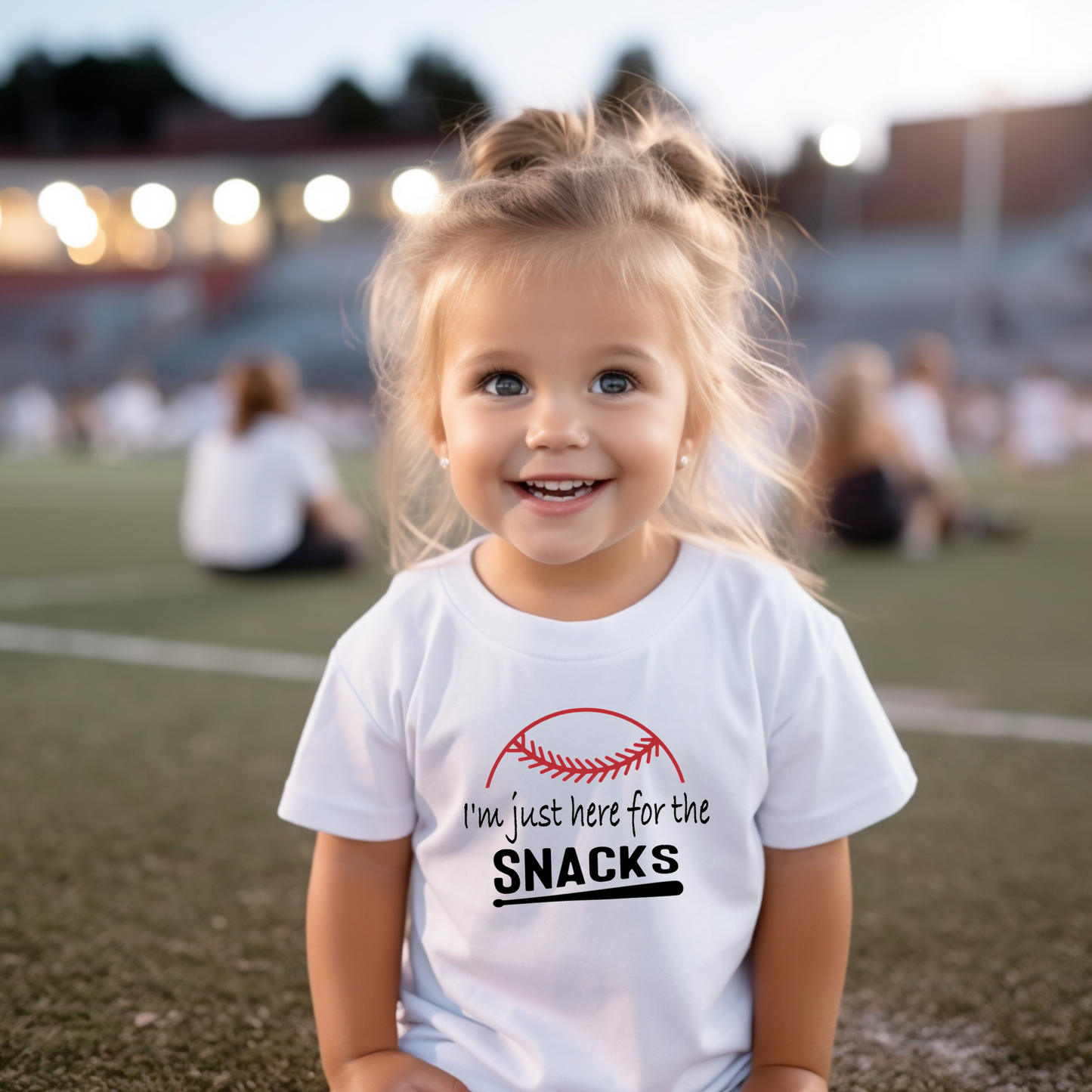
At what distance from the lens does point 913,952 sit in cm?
168

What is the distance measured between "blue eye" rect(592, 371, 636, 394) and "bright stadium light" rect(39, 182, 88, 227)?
107ft

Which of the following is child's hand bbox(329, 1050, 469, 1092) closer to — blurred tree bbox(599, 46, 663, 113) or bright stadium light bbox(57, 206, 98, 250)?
blurred tree bbox(599, 46, 663, 113)

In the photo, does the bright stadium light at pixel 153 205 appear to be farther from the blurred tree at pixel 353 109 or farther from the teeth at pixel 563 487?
the teeth at pixel 563 487

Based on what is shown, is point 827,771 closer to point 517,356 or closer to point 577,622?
point 577,622

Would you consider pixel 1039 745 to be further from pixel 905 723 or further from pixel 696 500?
pixel 696 500

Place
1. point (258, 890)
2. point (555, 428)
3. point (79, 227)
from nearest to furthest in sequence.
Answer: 1. point (555, 428)
2. point (258, 890)
3. point (79, 227)

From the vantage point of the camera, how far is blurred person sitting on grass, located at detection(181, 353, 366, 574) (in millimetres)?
5371

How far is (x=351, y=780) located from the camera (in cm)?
110

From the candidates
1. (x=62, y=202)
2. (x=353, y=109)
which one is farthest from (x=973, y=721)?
(x=353, y=109)

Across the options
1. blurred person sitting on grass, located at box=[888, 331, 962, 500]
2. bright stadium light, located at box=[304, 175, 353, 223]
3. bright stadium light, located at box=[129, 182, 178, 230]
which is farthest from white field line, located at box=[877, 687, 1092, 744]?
bright stadium light, located at box=[129, 182, 178, 230]

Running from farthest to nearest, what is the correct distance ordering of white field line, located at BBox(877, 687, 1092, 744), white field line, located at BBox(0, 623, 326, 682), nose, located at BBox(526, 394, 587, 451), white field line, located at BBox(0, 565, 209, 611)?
1. white field line, located at BBox(0, 565, 209, 611)
2. white field line, located at BBox(0, 623, 326, 682)
3. white field line, located at BBox(877, 687, 1092, 744)
4. nose, located at BBox(526, 394, 587, 451)

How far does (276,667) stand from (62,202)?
30.6 m

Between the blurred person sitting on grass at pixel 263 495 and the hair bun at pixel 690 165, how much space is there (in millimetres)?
4429

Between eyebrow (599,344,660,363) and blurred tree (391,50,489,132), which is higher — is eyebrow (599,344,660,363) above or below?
below
